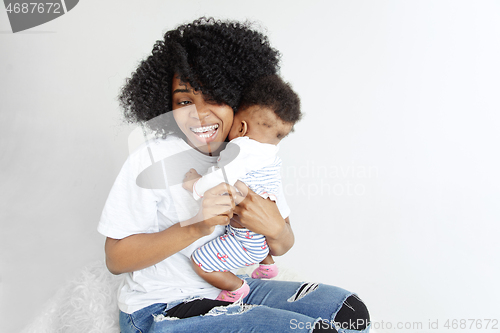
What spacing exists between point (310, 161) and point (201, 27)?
56.2 inches

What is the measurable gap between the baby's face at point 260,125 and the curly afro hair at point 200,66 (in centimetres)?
8

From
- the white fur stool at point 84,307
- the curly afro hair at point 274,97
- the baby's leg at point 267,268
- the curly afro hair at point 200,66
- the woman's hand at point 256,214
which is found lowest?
the baby's leg at point 267,268

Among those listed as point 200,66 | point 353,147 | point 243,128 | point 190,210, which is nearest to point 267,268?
point 190,210

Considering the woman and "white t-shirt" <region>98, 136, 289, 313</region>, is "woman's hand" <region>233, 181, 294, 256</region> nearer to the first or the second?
the woman

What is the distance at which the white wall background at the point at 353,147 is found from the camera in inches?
90.0

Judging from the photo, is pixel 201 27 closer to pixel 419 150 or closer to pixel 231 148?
pixel 231 148

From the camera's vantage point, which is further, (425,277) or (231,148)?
(425,277)

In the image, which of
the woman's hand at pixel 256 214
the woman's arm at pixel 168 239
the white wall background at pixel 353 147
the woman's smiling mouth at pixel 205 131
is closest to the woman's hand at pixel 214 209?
the woman's arm at pixel 168 239

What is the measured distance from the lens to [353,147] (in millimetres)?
2719

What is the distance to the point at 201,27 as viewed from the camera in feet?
5.05

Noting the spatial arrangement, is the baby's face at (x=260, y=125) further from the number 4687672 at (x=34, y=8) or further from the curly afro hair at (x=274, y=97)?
the number 4687672 at (x=34, y=8)

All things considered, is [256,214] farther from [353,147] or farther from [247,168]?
[353,147]

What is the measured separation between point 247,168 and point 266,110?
0.25 metres

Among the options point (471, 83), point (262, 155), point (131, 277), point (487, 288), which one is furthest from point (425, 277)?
point (131, 277)
